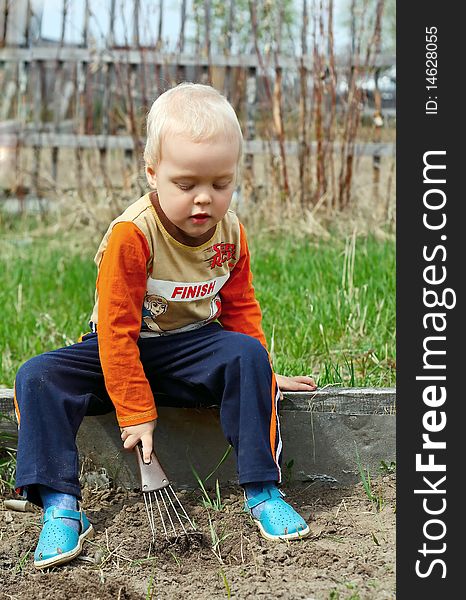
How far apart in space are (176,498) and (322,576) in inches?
20.7

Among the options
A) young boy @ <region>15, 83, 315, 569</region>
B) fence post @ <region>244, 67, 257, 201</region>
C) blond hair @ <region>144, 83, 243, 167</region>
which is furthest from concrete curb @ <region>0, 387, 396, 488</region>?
fence post @ <region>244, 67, 257, 201</region>

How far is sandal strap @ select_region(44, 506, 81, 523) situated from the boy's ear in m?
0.91

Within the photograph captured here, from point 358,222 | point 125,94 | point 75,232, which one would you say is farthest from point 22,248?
point 358,222

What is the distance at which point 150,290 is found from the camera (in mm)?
2520

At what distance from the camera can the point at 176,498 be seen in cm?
248

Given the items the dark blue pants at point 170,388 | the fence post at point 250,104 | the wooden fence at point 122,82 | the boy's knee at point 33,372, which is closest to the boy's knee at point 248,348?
the dark blue pants at point 170,388

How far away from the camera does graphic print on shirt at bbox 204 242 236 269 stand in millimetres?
2590

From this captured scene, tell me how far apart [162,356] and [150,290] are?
0.20m

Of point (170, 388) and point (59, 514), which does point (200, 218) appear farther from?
point (59, 514)

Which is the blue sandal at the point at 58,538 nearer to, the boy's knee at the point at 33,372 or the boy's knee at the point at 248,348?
the boy's knee at the point at 33,372

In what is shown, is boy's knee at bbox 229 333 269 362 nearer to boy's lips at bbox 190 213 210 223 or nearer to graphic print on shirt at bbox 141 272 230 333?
graphic print on shirt at bbox 141 272 230 333

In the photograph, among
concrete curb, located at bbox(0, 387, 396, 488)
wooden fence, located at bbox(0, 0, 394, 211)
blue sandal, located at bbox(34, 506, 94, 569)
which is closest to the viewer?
blue sandal, located at bbox(34, 506, 94, 569)

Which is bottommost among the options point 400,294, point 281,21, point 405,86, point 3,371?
point 3,371

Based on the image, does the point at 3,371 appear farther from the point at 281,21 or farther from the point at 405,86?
the point at 281,21
